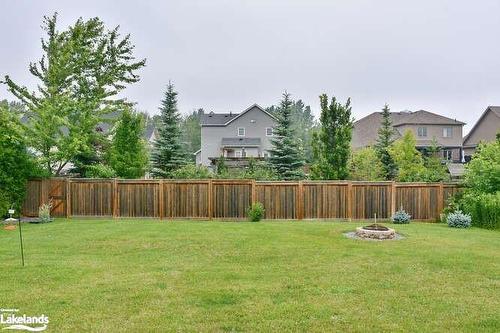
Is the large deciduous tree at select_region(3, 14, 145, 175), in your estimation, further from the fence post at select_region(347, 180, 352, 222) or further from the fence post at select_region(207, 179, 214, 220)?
the fence post at select_region(347, 180, 352, 222)

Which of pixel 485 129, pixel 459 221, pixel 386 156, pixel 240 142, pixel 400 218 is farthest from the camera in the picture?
pixel 485 129

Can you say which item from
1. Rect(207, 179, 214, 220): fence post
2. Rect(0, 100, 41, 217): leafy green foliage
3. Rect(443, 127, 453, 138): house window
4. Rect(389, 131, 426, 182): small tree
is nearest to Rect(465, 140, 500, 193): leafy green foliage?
Rect(207, 179, 214, 220): fence post

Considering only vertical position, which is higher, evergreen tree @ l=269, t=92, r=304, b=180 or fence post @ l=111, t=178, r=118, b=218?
evergreen tree @ l=269, t=92, r=304, b=180

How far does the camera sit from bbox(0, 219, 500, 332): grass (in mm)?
5273

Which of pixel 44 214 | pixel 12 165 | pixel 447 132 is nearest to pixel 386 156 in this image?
pixel 447 132

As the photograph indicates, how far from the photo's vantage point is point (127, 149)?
21453 millimetres

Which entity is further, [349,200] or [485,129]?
[485,129]

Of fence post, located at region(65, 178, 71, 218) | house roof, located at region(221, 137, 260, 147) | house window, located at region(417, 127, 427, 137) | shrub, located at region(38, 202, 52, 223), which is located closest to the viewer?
shrub, located at region(38, 202, 52, 223)

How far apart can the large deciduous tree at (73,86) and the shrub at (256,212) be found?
767cm

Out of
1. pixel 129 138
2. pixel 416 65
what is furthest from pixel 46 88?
pixel 416 65

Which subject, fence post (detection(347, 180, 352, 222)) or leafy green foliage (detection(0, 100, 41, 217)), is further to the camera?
fence post (detection(347, 180, 352, 222))

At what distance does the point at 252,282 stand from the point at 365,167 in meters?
22.1

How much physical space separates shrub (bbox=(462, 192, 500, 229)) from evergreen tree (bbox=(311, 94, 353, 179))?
5.72 m

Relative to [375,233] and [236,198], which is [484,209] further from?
[236,198]
